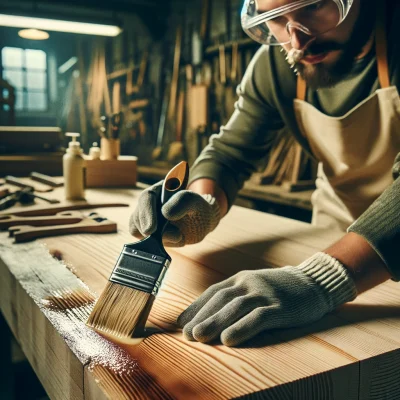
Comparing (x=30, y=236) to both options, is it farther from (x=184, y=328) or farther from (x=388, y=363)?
(x=388, y=363)

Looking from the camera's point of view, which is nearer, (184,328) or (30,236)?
(184,328)

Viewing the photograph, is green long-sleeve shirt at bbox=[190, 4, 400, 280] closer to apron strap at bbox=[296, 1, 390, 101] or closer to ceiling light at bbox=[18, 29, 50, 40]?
apron strap at bbox=[296, 1, 390, 101]

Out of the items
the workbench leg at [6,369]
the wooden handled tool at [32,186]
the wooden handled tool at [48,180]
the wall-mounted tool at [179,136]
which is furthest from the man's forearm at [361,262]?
the wall-mounted tool at [179,136]

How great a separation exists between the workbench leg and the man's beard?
1.63 metres

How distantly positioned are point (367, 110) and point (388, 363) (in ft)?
3.48

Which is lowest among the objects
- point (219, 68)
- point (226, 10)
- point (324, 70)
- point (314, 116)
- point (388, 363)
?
point (388, 363)

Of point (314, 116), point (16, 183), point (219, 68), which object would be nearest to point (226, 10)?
point (219, 68)

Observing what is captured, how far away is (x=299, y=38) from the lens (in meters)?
1.47

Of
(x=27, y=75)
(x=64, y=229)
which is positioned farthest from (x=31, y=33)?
(x=64, y=229)

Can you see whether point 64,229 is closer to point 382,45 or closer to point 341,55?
point 341,55

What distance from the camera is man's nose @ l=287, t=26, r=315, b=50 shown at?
1.45 metres

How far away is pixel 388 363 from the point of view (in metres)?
0.78

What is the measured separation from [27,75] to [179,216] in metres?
11.1

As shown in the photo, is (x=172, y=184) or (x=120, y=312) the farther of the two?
(x=172, y=184)
